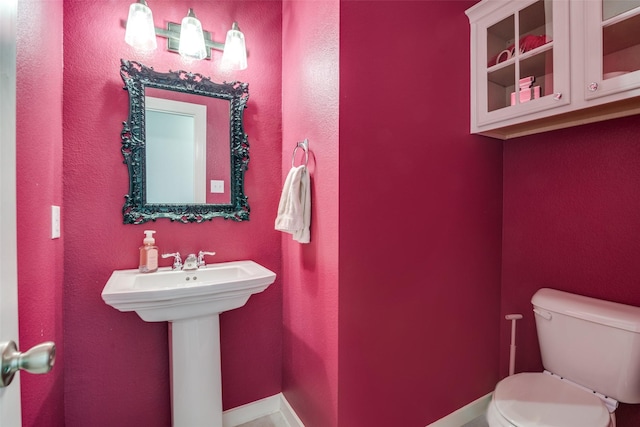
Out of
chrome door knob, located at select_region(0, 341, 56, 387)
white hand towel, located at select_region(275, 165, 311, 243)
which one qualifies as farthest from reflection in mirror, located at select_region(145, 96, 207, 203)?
chrome door knob, located at select_region(0, 341, 56, 387)

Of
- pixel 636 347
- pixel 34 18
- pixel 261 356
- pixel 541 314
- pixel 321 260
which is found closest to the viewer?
pixel 34 18

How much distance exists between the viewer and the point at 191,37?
4.62ft

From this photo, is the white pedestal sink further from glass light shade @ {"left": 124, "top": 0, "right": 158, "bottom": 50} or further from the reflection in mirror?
glass light shade @ {"left": 124, "top": 0, "right": 158, "bottom": 50}

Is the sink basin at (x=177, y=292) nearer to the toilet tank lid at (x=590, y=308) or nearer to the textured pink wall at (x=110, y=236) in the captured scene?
the textured pink wall at (x=110, y=236)

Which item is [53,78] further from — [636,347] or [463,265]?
[636,347]

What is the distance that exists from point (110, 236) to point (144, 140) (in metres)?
0.48

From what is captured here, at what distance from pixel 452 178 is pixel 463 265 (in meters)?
0.47

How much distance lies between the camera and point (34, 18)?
937mm

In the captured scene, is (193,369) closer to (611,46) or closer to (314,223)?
(314,223)

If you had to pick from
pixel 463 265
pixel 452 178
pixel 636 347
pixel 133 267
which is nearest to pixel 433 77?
pixel 452 178

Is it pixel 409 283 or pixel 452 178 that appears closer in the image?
pixel 409 283

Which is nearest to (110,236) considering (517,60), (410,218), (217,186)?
(217,186)

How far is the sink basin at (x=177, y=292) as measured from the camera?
3.46ft

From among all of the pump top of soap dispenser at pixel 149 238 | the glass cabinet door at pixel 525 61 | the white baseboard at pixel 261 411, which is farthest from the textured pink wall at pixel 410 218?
the pump top of soap dispenser at pixel 149 238
